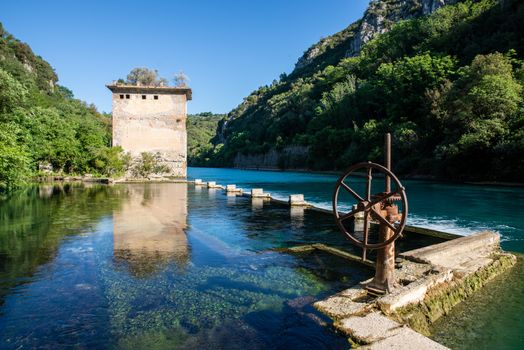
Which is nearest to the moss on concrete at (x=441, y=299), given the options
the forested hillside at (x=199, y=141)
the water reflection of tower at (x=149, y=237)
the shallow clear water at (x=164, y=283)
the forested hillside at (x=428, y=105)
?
the shallow clear water at (x=164, y=283)

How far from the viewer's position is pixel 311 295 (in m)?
5.35

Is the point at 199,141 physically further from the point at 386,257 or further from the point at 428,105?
the point at 386,257

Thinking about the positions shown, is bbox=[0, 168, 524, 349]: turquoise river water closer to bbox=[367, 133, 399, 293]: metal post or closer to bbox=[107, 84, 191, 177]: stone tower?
bbox=[367, 133, 399, 293]: metal post

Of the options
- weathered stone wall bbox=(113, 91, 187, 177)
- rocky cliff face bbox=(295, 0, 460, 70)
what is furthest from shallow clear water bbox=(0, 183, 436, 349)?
rocky cliff face bbox=(295, 0, 460, 70)

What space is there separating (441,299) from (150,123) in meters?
29.5

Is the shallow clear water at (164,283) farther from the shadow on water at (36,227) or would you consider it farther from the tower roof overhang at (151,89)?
the tower roof overhang at (151,89)

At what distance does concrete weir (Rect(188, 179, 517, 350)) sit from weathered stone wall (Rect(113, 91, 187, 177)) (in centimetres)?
2529

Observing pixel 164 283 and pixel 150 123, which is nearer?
pixel 164 283

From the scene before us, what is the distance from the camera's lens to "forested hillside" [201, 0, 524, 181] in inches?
1267

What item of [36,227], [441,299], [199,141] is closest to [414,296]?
[441,299]

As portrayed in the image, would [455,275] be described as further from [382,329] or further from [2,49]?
[2,49]

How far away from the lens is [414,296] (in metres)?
4.96

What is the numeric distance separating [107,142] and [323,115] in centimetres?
4819

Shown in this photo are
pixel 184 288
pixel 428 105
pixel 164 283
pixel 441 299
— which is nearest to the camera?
pixel 441 299
